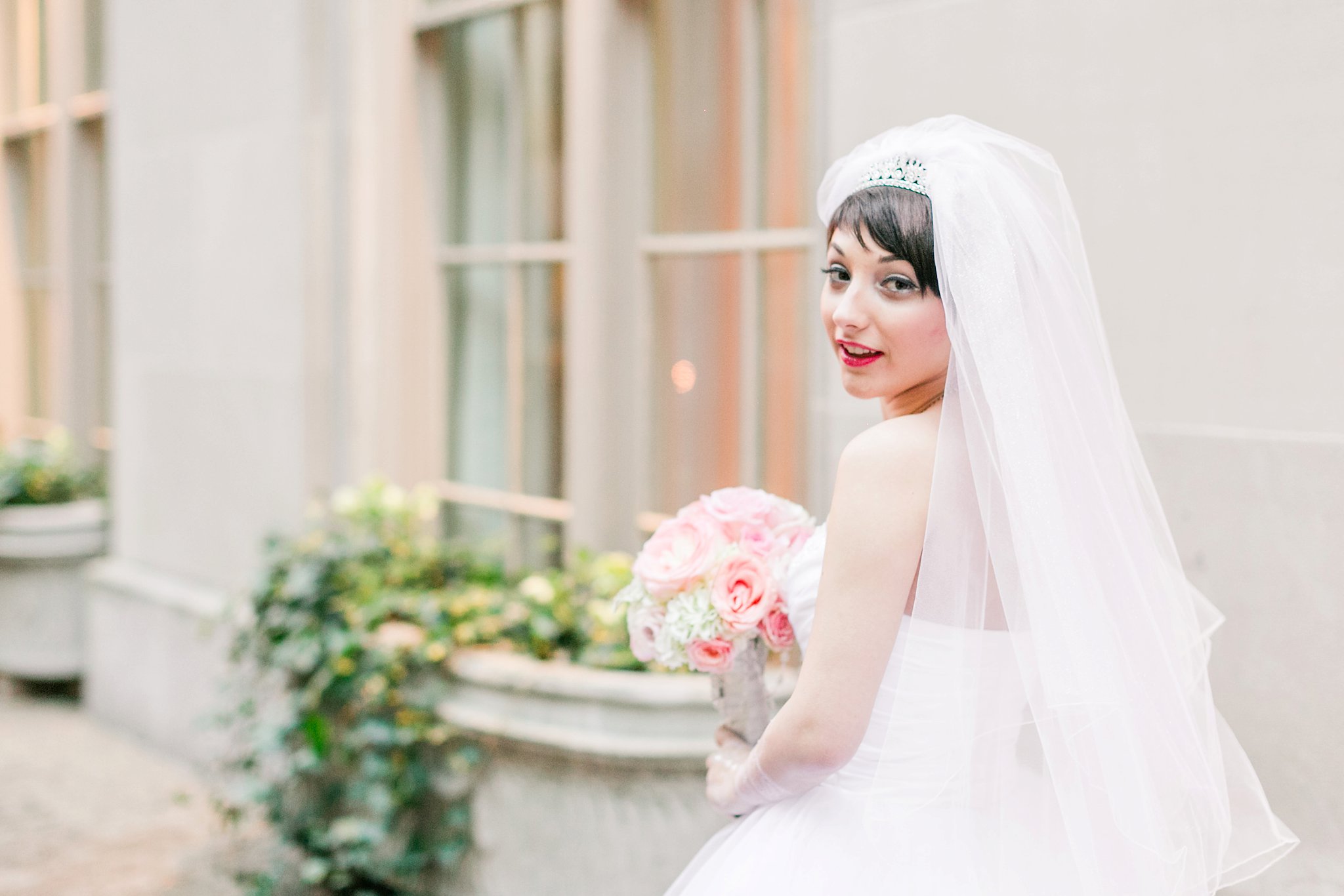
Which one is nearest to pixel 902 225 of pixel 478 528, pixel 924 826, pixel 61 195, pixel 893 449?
pixel 893 449

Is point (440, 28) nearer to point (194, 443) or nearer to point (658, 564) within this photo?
point (194, 443)

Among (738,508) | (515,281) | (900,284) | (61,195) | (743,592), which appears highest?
(61,195)

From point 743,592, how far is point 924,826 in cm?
45

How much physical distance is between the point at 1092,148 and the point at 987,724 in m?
1.49

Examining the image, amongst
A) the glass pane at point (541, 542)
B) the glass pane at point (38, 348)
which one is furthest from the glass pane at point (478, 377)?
the glass pane at point (38, 348)

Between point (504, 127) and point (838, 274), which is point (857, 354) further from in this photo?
point (504, 127)

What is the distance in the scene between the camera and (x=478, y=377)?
4.74 metres

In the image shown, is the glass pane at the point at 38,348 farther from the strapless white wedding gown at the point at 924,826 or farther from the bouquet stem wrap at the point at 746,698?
the strapless white wedding gown at the point at 924,826

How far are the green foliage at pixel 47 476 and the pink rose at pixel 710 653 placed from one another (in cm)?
588

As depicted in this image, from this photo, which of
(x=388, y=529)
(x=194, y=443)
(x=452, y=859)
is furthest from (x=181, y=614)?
(x=452, y=859)

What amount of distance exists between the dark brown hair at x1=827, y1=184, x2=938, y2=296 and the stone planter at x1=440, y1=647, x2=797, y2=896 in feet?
5.21

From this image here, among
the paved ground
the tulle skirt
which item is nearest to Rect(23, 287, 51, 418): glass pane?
the paved ground

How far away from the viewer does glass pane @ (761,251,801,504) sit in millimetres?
3678

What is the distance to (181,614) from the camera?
5.52m
